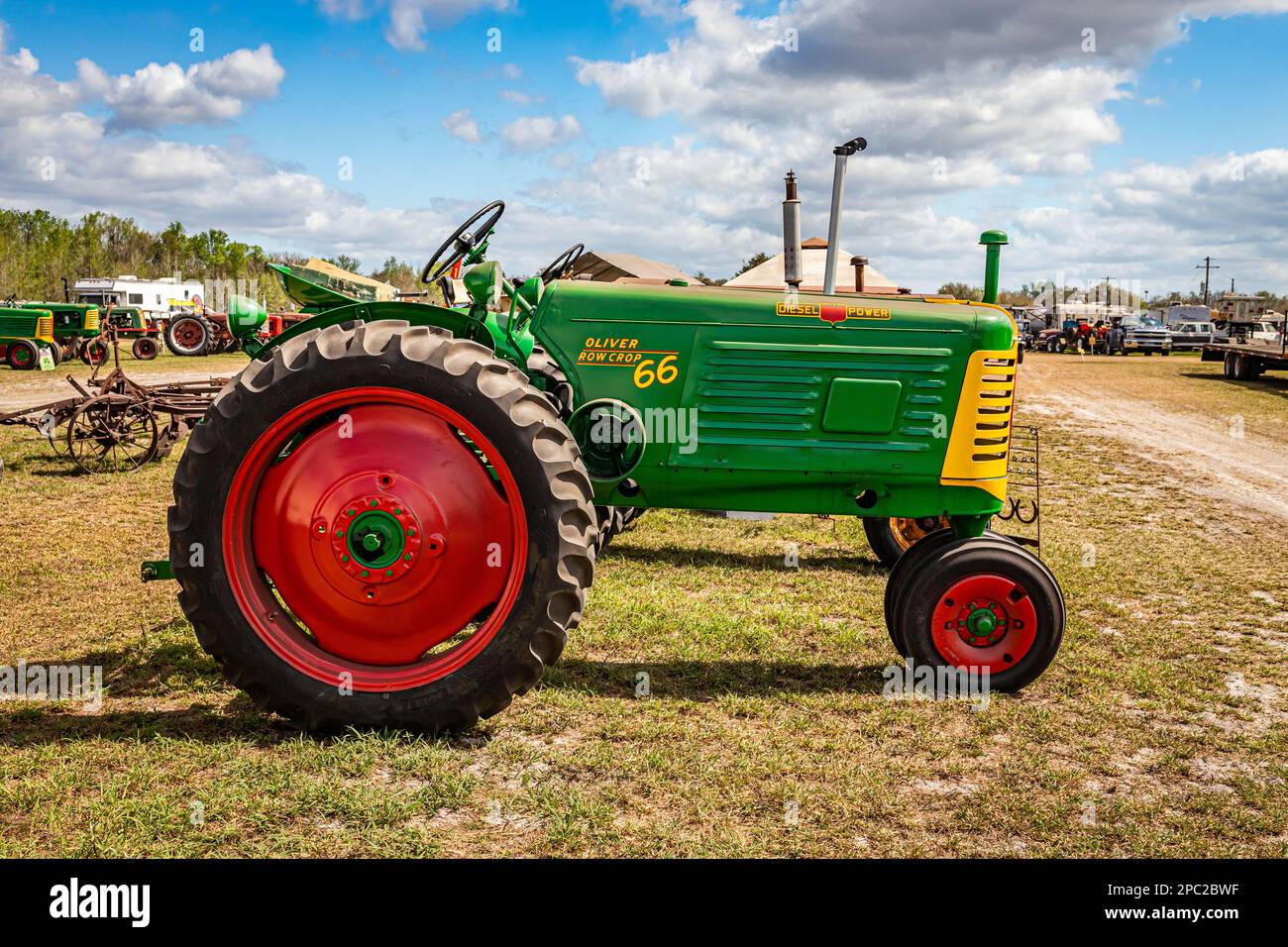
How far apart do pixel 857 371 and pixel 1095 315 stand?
6405 cm

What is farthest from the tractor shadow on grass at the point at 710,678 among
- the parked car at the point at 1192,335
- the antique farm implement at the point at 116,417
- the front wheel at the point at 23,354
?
the parked car at the point at 1192,335

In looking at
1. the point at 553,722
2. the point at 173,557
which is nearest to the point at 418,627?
the point at 553,722

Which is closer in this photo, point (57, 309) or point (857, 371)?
point (857, 371)

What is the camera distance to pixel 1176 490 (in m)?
10.6

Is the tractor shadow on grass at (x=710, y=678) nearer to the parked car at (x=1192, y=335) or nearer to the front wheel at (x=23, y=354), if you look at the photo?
the front wheel at (x=23, y=354)

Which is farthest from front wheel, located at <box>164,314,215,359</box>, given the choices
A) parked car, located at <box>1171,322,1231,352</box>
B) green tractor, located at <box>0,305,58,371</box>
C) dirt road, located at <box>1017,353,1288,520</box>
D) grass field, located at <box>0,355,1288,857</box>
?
parked car, located at <box>1171,322,1231,352</box>

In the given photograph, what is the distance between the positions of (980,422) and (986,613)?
0.89 metres

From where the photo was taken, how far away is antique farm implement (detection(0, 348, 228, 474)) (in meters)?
10.5

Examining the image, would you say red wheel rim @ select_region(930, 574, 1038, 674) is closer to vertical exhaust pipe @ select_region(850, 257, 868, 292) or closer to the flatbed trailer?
vertical exhaust pipe @ select_region(850, 257, 868, 292)

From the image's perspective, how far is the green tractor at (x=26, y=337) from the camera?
24781mm

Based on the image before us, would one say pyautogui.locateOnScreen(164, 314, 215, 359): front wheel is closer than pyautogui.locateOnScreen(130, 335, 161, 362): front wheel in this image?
No

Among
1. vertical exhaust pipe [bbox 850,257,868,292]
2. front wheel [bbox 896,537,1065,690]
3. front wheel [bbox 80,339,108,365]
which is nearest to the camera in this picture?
front wheel [bbox 896,537,1065,690]

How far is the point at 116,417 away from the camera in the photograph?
1088 centimetres
